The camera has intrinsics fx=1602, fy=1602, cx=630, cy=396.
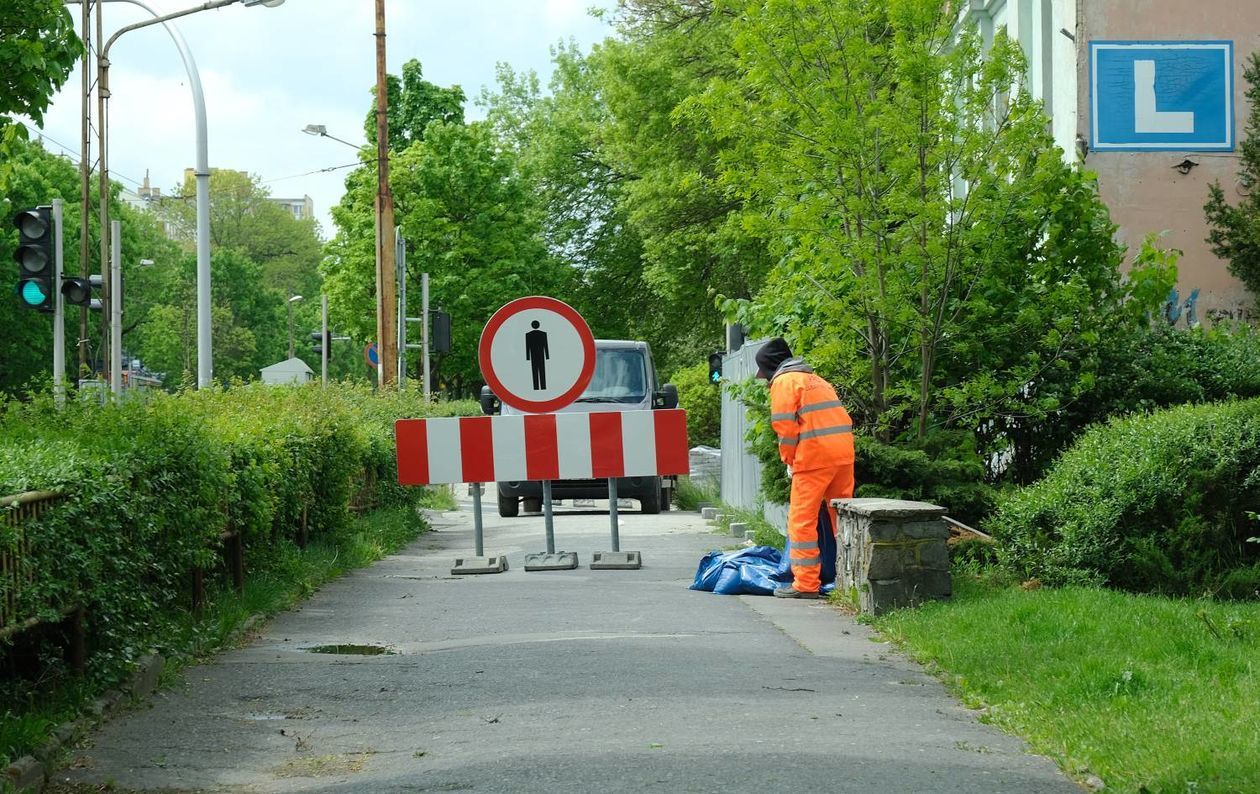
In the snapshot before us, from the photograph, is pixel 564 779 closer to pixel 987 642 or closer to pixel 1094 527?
pixel 987 642

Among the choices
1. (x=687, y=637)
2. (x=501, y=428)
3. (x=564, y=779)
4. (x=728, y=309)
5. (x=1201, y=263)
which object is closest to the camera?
(x=564, y=779)

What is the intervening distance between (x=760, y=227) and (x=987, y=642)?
18.7 ft

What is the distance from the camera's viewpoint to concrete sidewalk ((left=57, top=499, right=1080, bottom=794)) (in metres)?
5.55

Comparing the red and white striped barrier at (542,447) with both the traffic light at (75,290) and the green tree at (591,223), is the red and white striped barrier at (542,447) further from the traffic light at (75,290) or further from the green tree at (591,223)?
the green tree at (591,223)

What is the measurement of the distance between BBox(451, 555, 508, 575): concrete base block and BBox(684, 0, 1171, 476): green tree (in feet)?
10.4

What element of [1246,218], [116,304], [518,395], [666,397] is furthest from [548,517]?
[116,304]

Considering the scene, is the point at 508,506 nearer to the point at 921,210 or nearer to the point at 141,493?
the point at 921,210

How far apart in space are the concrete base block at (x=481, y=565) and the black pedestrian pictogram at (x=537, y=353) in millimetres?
1568

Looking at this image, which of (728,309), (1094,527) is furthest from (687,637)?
(728,309)

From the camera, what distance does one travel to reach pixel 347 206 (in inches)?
2221

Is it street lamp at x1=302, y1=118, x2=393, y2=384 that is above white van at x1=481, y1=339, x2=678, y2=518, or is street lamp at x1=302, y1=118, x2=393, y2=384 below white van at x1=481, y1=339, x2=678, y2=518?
above

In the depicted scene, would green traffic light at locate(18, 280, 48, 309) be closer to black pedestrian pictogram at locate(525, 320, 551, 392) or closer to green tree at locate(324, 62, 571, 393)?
black pedestrian pictogram at locate(525, 320, 551, 392)

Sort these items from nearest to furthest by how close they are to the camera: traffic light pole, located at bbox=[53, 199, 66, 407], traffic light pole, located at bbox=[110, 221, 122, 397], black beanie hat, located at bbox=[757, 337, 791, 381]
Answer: traffic light pole, located at bbox=[53, 199, 66, 407]
black beanie hat, located at bbox=[757, 337, 791, 381]
traffic light pole, located at bbox=[110, 221, 122, 397]

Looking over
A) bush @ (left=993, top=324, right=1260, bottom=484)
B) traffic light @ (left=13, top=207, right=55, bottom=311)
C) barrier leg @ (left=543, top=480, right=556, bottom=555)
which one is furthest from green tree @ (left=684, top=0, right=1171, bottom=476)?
traffic light @ (left=13, top=207, right=55, bottom=311)
